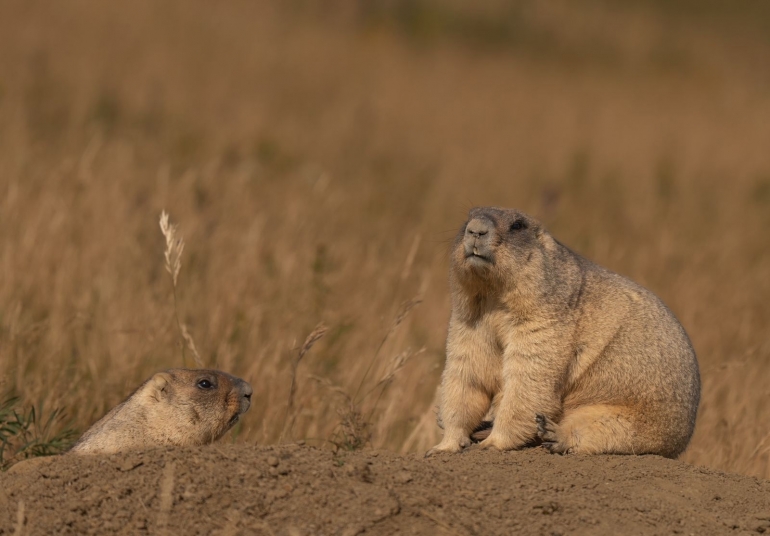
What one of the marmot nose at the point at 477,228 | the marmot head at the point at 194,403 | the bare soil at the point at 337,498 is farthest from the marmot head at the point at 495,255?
the marmot head at the point at 194,403

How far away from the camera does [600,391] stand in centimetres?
489

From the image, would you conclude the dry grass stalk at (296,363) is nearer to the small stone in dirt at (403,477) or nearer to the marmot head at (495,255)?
the marmot head at (495,255)

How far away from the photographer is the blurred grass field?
6934 millimetres

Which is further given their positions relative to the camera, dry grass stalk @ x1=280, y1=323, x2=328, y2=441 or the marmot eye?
the marmot eye

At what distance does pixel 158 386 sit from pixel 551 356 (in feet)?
6.98

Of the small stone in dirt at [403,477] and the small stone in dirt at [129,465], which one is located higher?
the small stone in dirt at [403,477]

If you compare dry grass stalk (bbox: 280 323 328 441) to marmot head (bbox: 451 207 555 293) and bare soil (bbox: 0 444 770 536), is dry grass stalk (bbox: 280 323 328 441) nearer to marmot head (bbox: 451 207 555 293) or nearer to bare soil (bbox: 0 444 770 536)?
marmot head (bbox: 451 207 555 293)

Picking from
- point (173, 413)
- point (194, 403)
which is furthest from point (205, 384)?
point (173, 413)

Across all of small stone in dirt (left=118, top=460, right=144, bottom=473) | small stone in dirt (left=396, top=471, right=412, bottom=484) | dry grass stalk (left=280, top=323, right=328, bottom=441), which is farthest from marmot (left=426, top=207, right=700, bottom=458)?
small stone in dirt (left=118, top=460, right=144, bottom=473)

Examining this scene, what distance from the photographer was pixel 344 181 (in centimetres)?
1351

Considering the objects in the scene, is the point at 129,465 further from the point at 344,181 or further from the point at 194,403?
the point at 344,181

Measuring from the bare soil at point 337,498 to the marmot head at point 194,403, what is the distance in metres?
1.11

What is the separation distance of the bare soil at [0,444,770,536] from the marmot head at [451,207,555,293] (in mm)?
931

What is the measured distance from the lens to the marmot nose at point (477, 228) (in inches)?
188
